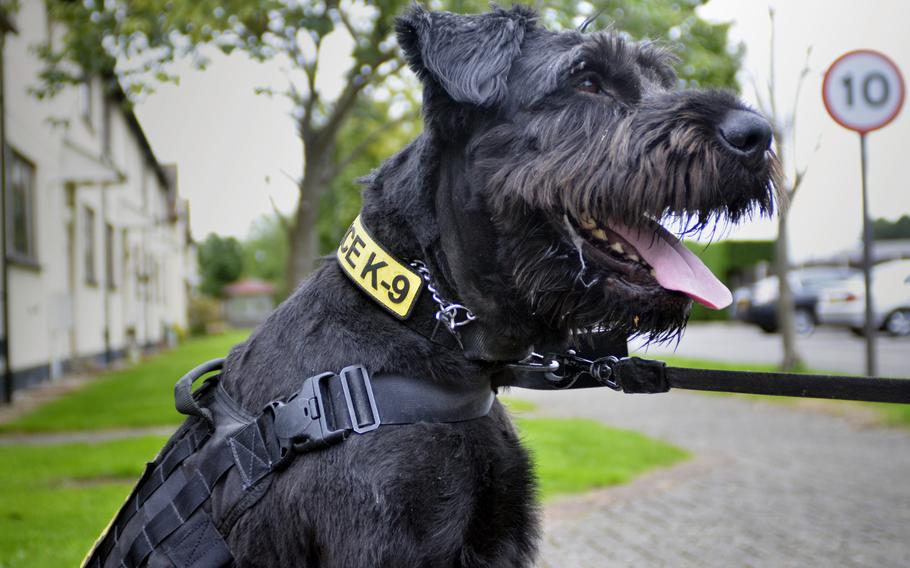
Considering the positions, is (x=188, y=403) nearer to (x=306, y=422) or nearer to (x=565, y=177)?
(x=306, y=422)

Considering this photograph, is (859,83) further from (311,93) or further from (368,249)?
(311,93)

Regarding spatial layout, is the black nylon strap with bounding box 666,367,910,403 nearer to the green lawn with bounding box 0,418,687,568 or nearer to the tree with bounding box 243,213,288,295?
the green lawn with bounding box 0,418,687,568

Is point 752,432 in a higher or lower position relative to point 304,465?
lower

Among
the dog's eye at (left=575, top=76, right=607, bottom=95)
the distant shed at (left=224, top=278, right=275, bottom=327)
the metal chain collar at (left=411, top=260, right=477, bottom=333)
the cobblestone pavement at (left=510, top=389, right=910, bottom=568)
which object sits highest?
the dog's eye at (left=575, top=76, right=607, bottom=95)

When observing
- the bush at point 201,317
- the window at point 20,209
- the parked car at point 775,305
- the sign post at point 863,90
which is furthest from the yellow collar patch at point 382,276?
the bush at point 201,317

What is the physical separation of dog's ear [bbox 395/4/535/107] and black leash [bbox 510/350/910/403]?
0.82 meters

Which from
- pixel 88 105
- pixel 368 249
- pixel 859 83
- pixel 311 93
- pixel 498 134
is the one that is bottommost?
pixel 368 249

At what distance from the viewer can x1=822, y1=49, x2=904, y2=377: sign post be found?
21.5 feet

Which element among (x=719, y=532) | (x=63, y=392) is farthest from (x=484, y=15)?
(x=63, y=392)

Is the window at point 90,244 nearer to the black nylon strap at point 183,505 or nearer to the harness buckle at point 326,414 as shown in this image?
the black nylon strap at point 183,505

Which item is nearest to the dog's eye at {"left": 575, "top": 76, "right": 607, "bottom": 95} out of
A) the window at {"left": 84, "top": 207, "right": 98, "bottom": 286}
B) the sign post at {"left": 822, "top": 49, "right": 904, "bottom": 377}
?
the sign post at {"left": 822, "top": 49, "right": 904, "bottom": 377}

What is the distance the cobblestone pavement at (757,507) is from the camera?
4.49 meters

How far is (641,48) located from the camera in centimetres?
236

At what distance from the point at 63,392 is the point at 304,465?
12.8 m
